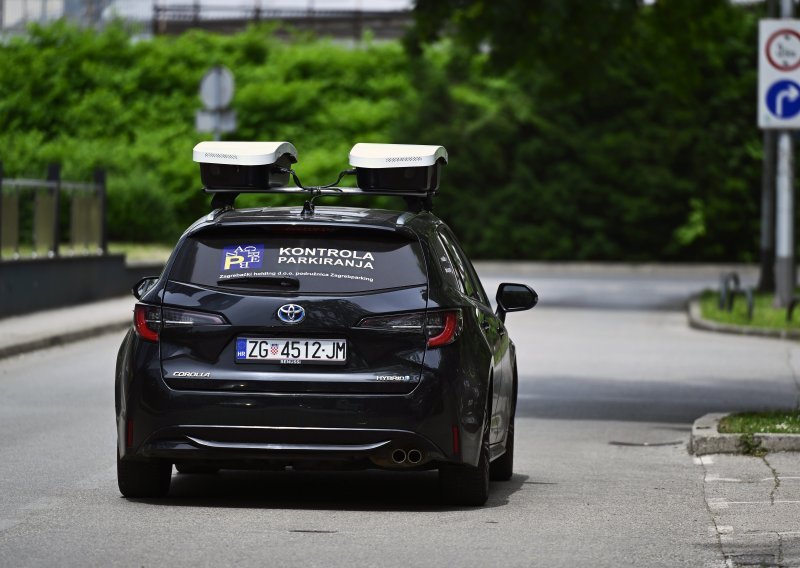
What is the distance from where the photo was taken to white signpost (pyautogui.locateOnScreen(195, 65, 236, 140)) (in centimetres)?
3080

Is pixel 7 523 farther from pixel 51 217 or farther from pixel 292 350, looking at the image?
pixel 51 217

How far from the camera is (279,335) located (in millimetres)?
8836

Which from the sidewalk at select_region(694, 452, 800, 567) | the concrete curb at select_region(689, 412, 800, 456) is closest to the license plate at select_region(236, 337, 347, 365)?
the sidewalk at select_region(694, 452, 800, 567)

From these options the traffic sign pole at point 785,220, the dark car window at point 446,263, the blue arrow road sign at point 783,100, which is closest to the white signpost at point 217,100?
the traffic sign pole at point 785,220

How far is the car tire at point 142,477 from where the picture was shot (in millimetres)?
9227

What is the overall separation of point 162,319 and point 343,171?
1560 mm

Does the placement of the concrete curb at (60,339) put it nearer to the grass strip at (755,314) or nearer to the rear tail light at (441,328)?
the grass strip at (755,314)

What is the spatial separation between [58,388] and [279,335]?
7.51 metres

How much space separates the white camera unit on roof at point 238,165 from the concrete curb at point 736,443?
3.46 m

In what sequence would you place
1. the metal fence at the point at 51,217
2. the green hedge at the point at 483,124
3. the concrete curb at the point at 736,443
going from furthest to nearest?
1. the green hedge at the point at 483,124
2. the metal fence at the point at 51,217
3. the concrete curb at the point at 736,443

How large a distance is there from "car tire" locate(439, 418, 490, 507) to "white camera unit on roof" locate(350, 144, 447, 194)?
145cm

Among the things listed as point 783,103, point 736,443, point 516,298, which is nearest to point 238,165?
point 516,298

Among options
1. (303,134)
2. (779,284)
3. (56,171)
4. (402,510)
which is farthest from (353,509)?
(303,134)

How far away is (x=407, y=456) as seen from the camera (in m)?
8.85
